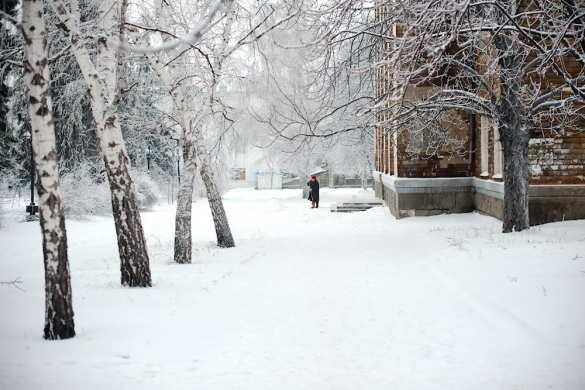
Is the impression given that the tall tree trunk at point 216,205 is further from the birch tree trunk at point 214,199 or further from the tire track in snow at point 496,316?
the tire track in snow at point 496,316

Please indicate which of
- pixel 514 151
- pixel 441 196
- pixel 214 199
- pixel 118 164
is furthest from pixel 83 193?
pixel 514 151

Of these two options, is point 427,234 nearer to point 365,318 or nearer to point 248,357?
point 365,318

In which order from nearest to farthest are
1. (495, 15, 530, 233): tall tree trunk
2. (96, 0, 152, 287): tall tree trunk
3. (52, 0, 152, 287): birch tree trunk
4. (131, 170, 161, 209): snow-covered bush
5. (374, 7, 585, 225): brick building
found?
(52, 0, 152, 287): birch tree trunk
(96, 0, 152, 287): tall tree trunk
(495, 15, 530, 233): tall tree trunk
(374, 7, 585, 225): brick building
(131, 170, 161, 209): snow-covered bush

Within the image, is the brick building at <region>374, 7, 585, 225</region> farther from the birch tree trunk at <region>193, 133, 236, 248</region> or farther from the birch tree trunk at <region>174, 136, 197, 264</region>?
the birch tree trunk at <region>174, 136, 197, 264</region>

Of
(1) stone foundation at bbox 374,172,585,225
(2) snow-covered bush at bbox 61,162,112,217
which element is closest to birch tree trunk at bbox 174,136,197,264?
(1) stone foundation at bbox 374,172,585,225

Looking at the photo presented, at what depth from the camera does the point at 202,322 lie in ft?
22.4

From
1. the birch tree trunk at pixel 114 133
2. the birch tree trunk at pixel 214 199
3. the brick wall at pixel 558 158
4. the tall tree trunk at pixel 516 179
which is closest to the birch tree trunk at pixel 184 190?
the birch tree trunk at pixel 214 199

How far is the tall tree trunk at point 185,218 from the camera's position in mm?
12125

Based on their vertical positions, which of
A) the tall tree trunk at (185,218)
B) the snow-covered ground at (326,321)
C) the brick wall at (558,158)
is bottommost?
the snow-covered ground at (326,321)

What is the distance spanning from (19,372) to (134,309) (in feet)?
8.21

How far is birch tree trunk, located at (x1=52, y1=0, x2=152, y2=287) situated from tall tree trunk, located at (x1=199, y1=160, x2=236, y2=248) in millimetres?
5297

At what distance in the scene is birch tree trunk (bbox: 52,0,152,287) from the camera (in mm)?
8250

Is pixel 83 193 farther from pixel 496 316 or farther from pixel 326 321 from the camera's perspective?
pixel 496 316

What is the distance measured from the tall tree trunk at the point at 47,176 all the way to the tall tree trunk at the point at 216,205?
27.3 ft
